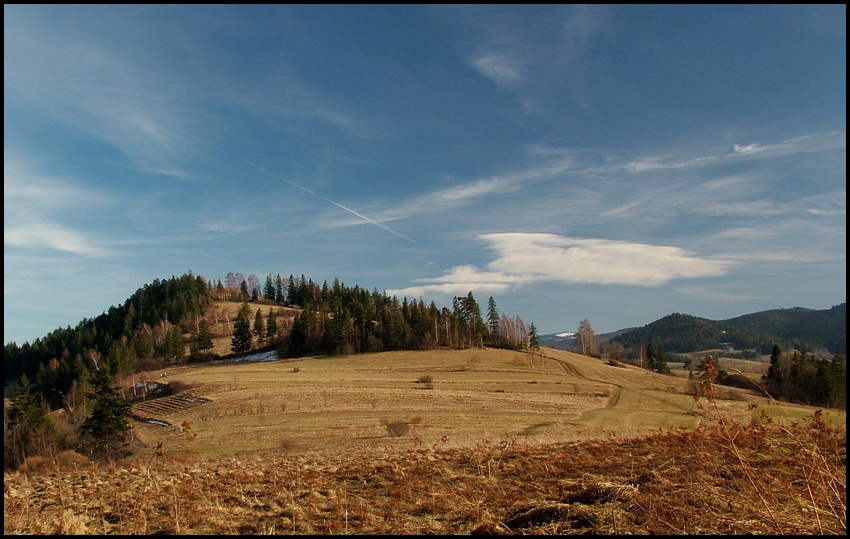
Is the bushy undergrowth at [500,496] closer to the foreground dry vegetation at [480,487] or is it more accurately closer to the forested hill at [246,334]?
the foreground dry vegetation at [480,487]

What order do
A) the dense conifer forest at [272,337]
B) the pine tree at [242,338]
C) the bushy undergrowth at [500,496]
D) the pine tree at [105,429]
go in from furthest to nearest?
the pine tree at [242,338]
the dense conifer forest at [272,337]
the pine tree at [105,429]
the bushy undergrowth at [500,496]

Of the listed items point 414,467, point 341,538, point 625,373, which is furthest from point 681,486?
point 625,373

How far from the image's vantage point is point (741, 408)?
167 feet

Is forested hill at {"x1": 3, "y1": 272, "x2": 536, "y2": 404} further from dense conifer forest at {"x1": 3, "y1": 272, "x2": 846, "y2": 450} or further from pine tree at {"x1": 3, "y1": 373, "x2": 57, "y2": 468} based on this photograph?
pine tree at {"x1": 3, "y1": 373, "x2": 57, "y2": 468}

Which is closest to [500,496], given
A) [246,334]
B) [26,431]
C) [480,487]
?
[480,487]

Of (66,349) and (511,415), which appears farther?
(66,349)

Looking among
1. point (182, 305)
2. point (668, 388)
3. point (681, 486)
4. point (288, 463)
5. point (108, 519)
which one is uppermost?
point (182, 305)

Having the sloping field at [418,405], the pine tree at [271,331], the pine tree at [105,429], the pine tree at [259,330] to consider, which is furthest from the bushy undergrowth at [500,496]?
the pine tree at [259,330]

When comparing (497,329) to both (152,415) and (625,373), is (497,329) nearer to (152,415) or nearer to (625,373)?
(625,373)

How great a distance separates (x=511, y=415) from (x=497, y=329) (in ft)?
258

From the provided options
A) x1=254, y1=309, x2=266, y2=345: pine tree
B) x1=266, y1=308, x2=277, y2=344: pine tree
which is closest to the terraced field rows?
x1=266, y1=308, x2=277, y2=344: pine tree

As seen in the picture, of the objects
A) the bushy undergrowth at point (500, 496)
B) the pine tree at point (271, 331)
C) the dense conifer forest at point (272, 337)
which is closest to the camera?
the bushy undergrowth at point (500, 496)

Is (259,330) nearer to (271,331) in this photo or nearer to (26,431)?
(271,331)

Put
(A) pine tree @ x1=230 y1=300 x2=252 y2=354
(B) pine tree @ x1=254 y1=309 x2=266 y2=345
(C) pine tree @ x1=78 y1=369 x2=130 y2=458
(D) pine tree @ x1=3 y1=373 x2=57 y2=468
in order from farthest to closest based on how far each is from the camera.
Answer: (B) pine tree @ x1=254 y1=309 x2=266 y2=345
(A) pine tree @ x1=230 y1=300 x2=252 y2=354
(C) pine tree @ x1=78 y1=369 x2=130 y2=458
(D) pine tree @ x1=3 y1=373 x2=57 y2=468
